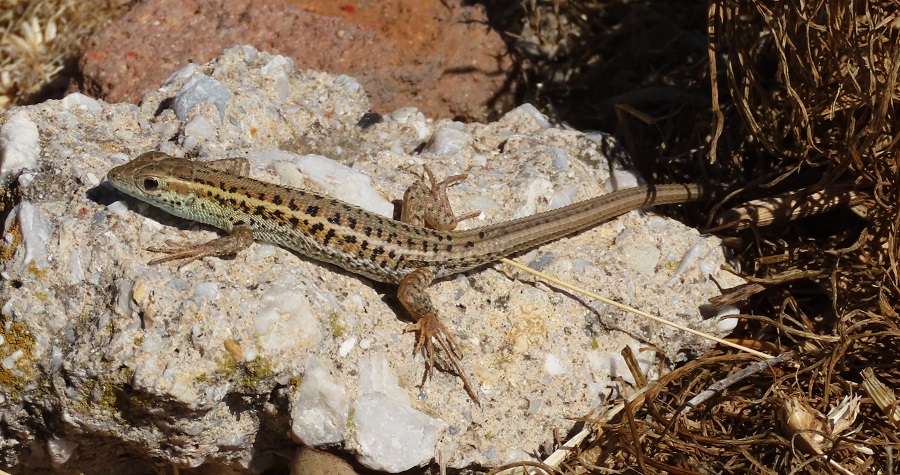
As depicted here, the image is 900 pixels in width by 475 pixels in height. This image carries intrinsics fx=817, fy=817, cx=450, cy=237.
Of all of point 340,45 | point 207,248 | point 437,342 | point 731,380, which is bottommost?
point 731,380

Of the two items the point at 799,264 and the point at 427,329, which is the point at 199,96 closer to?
the point at 427,329

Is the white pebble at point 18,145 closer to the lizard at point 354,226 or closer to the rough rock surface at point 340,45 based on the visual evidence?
the lizard at point 354,226

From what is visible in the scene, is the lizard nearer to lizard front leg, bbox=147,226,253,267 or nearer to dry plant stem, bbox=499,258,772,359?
lizard front leg, bbox=147,226,253,267

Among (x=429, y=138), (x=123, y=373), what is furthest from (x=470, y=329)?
(x=123, y=373)

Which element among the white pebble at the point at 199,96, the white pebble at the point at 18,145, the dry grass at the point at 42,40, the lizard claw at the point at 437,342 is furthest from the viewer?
the dry grass at the point at 42,40

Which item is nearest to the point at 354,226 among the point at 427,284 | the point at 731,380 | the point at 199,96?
the point at 427,284

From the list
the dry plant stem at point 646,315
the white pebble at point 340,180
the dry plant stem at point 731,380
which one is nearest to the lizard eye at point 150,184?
the white pebble at point 340,180
